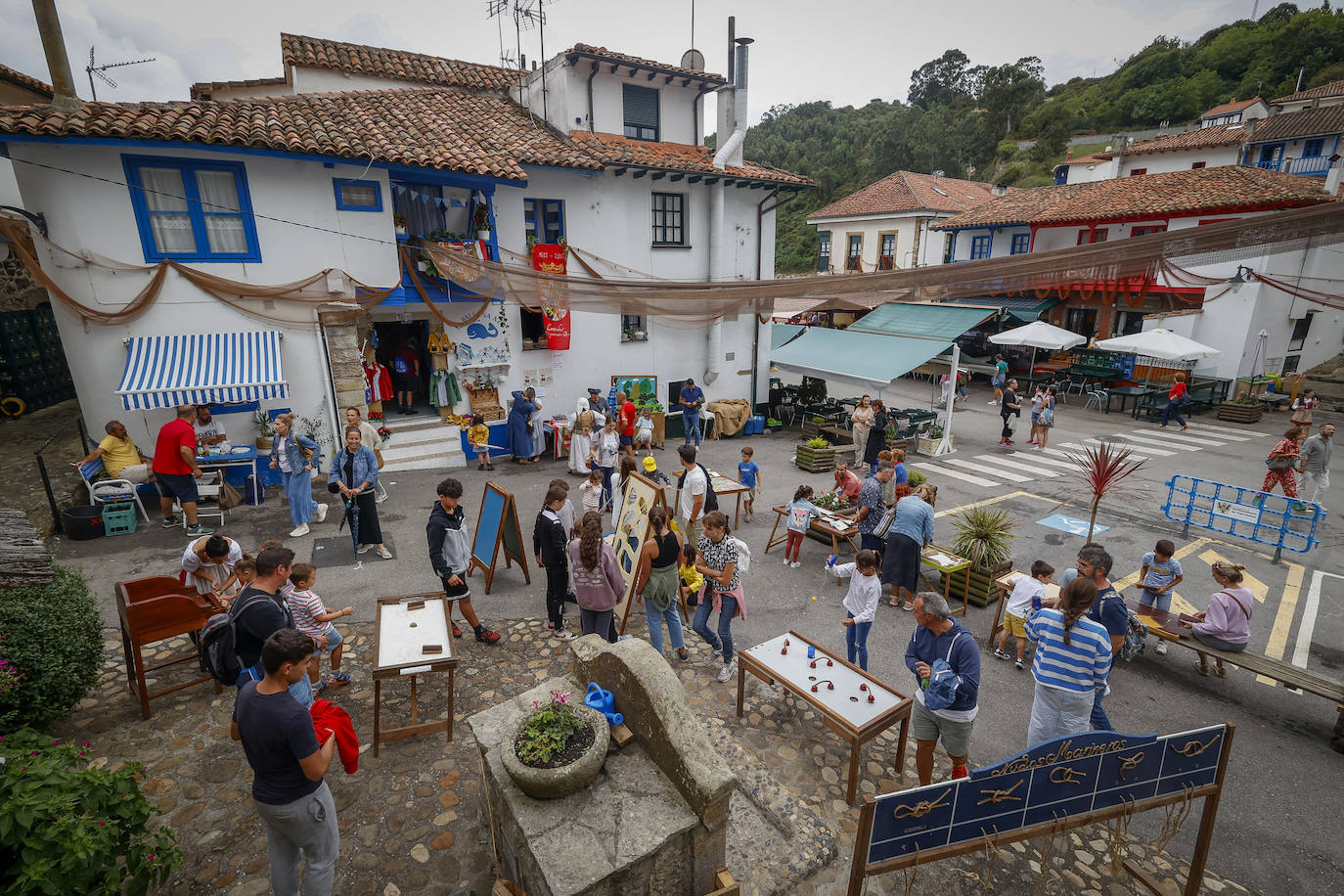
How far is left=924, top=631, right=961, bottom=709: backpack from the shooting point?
460cm

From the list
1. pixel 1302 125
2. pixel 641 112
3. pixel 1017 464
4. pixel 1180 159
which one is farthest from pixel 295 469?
pixel 1302 125

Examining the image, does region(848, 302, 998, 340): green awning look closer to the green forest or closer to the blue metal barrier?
the blue metal barrier

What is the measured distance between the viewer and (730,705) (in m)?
Answer: 6.19

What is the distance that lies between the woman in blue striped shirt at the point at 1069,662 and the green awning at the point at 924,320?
34.6 feet

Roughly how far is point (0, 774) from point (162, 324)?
1009 cm

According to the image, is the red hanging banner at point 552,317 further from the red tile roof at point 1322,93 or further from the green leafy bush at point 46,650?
the red tile roof at point 1322,93

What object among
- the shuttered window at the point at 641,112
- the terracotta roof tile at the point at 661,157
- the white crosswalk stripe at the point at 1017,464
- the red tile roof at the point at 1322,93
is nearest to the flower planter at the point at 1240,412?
the white crosswalk stripe at the point at 1017,464

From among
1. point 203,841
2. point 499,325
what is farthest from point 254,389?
point 203,841

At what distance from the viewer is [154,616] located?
18.1 ft

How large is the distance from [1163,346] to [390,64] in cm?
2301

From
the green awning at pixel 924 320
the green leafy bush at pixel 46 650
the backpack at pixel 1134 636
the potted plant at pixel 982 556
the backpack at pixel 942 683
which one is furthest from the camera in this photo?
the green awning at pixel 924 320

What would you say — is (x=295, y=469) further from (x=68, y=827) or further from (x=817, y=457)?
(x=817, y=457)

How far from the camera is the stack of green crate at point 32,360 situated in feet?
46.4

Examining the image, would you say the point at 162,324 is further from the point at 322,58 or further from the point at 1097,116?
the point at 1097,116
